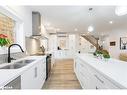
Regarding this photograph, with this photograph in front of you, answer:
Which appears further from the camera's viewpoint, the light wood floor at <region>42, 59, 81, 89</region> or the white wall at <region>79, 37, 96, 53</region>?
the white wall at <region>79, 37, 96, 53</region>

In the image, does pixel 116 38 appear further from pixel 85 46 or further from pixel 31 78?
pixel 31 78

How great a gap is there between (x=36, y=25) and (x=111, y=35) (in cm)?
682

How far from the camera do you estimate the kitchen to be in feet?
5.69

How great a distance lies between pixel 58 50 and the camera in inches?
452

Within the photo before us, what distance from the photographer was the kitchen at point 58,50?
1.73m

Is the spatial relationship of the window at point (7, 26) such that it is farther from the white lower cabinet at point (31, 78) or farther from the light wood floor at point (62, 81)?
the light wood floor at point (62, 81)

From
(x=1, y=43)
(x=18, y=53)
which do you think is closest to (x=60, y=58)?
(x=18, y=53)

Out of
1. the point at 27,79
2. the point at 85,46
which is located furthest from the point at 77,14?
the point at 85,46

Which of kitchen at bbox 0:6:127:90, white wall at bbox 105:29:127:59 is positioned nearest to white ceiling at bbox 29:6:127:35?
kitchen at bbox 0:6:127:90

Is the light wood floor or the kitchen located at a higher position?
the kitchen

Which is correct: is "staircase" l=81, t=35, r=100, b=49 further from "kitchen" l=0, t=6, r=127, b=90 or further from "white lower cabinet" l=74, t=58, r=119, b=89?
"white lower cabinet" l=74, t=58, r=119, b=89

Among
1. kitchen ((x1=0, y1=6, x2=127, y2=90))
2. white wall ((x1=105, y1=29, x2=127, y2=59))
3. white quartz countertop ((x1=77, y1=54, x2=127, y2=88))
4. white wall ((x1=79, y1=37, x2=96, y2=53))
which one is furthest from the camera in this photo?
white wall ((x1=79, y1=37, x2=96, y2=53))

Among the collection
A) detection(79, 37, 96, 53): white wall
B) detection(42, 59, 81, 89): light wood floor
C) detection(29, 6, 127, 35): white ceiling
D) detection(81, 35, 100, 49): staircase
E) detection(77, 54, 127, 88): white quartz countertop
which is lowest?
detection(42, 59, 81, 89): light wood floor
